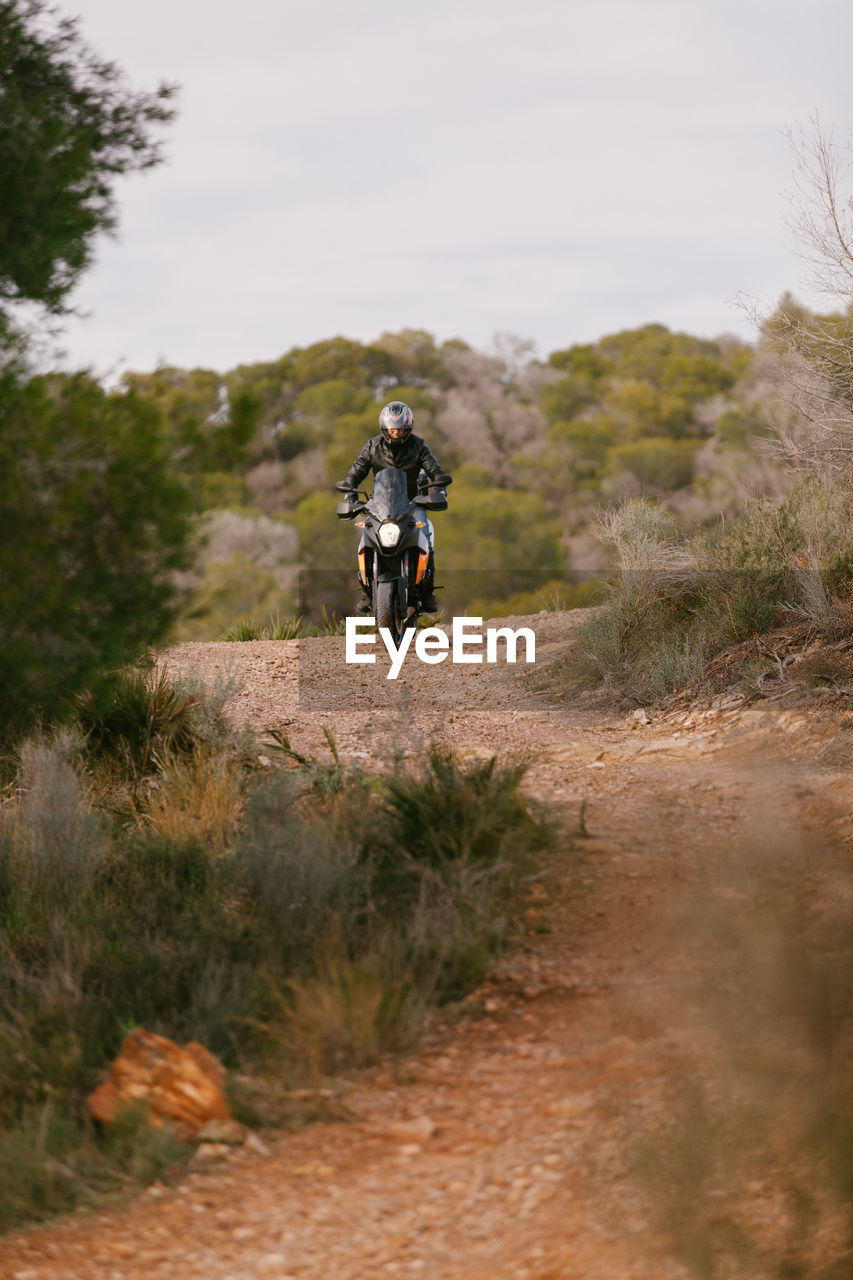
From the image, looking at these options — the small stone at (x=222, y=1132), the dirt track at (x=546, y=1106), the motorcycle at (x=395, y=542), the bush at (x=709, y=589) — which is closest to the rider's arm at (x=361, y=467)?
the motorcycle at (x=395, y=542)

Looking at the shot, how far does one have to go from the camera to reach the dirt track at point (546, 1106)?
3.20 m

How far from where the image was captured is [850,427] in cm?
980

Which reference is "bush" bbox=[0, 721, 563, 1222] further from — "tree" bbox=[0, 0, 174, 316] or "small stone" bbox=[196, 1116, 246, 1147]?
"tree" bbox=[0, 0, 174, 316]

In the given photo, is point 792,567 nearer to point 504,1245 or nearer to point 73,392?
point 73,392

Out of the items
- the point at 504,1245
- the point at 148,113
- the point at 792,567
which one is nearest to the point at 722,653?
the point at 792,567

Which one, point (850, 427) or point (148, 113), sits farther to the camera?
point (850, 427)

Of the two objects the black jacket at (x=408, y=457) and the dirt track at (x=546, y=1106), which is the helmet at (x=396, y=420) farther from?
the dirt track at (x=546, y=1106)

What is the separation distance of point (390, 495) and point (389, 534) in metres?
0.39

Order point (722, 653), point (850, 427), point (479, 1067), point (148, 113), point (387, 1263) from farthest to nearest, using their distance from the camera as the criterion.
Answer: point (850, 427) → point (722, 653) → point (148, 113) → point (479, 1067) → point (387, 1263)

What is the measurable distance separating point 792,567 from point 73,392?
5.94 meters

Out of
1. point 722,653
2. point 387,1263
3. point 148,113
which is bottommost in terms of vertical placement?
point 387,1263

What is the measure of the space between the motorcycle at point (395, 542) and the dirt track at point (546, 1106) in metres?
3.46

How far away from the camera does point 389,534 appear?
9547mm

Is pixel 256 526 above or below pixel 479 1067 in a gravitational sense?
above
